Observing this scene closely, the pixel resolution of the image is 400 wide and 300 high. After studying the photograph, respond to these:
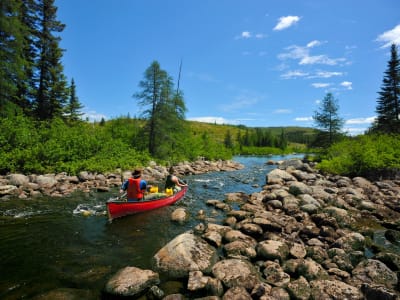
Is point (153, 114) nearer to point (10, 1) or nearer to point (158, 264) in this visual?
point (10, 1)

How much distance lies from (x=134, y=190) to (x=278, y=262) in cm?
716

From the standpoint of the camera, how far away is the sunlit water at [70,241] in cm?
554

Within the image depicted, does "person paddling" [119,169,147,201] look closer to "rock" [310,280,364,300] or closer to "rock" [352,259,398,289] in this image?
"rock" [310,280,364,300]

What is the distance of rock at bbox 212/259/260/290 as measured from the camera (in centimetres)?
523

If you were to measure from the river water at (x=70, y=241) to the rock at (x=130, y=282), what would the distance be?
17.7 inches

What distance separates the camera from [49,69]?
27344 mm

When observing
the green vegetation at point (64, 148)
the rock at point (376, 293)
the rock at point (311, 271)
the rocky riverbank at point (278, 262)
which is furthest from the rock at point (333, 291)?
the green vegetation at point (64, 148)

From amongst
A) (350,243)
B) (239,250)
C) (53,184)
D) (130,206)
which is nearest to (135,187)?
(130,206)

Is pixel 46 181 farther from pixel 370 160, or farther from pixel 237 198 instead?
pixel 370 160

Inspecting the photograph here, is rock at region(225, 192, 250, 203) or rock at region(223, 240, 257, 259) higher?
rock at region(223, 240, 257, 259)

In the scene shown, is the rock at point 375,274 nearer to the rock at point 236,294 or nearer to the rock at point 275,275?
the rock at point 275,275

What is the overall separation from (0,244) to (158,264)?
5.38 metres

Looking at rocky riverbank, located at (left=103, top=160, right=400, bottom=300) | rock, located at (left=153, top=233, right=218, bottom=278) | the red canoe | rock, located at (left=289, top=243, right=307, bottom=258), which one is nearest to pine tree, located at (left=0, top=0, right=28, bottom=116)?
the red canoe

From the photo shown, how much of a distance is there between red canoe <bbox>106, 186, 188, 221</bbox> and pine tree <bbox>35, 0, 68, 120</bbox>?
22.6 metres
